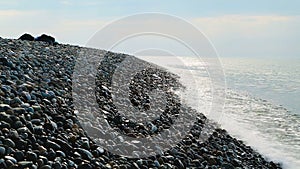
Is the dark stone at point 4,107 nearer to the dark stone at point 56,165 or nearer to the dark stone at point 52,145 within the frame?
the dark stone at point 52,145

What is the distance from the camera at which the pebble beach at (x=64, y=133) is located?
594 centimetres

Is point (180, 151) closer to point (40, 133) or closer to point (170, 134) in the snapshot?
point (170, 134)

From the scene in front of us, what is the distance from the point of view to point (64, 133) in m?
6.94

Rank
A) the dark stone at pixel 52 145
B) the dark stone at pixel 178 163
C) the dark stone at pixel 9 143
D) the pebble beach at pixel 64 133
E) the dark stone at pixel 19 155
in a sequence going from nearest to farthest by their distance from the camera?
the dark stone at pixel 19 155
the dark stone at pixel 9 143
the pebble beach at pixel 64 133
the dark stone at pixel 52 145
the dark stone at pixel 178 163

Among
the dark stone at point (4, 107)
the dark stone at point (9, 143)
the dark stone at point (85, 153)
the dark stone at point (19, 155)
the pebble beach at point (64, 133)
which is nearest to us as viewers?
the dark stone at point (19, 155)

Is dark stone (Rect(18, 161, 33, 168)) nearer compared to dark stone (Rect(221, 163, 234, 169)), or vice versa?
dark stone (Rect(18, 161, 33, 168))

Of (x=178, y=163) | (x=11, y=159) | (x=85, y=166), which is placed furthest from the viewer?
(x=178, y=163)

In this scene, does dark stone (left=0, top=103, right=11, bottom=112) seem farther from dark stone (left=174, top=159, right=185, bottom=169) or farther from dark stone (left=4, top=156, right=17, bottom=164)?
dark stone (left=174, top=159, right=185, bottom=169)

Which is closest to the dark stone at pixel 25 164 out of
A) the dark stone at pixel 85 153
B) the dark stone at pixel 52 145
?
the dark stone at pixel 52 145

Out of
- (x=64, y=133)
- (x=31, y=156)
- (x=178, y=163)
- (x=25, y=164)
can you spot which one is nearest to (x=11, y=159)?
(x=25, y=164)

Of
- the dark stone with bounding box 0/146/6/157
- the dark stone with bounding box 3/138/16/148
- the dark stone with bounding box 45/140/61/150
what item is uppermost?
the dark stone with bounding box 45/140/61/150

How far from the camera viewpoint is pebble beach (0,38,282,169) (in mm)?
5941

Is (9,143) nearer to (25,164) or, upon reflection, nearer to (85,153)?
(25,164)

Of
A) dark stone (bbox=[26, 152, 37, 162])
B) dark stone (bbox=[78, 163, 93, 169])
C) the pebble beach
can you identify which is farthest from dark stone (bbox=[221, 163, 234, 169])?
dark stone (bbox=[26, 152, 37, 162])
